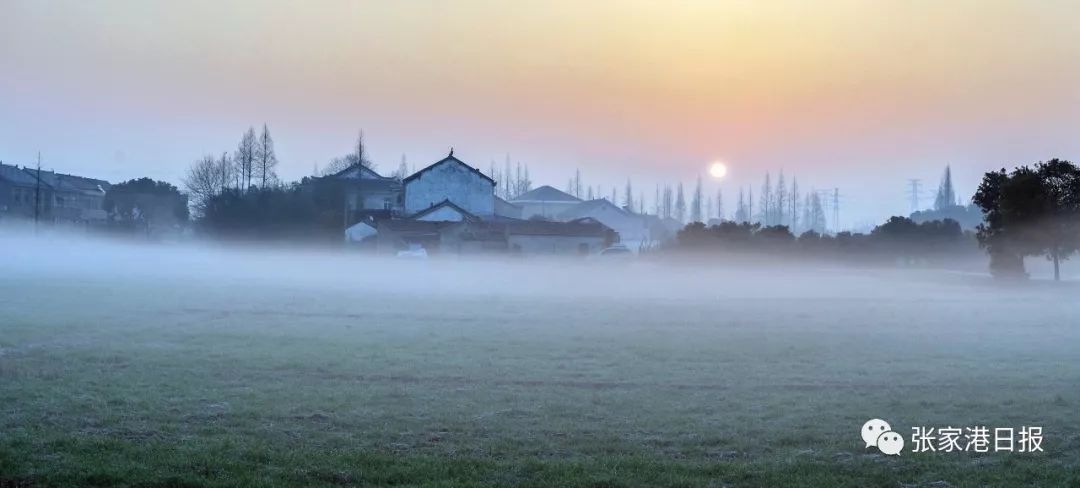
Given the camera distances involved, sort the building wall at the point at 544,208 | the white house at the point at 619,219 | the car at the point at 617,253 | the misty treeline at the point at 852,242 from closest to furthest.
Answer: the car at the point at 617,253 → the misty treeline at the point at 852,242 → the white house at the point at 619,219 → the building wall at the point at 544,208

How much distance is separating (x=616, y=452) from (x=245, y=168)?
115 meters

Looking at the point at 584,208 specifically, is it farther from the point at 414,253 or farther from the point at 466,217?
the point at 414,253

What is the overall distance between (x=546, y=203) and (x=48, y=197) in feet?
219

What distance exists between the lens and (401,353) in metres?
22.0

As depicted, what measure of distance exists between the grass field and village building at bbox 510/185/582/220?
106527 mm

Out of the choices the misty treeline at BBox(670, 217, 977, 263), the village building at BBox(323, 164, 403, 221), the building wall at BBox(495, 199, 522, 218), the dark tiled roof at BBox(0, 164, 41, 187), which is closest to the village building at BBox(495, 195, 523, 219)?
the building wall at BBox(495, 199, 522, 218)

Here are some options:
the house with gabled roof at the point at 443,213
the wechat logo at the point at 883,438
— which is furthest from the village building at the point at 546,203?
the wechat logo at the point at 883,438

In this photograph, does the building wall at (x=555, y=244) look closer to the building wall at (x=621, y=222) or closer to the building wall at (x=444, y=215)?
the building wall at (x=444, y=215)

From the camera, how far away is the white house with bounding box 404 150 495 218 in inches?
4198

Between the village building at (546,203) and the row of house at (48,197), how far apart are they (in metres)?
57.4

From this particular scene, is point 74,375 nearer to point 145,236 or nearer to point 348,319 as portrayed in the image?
point 348,319

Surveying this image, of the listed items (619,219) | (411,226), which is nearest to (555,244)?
(411,226)

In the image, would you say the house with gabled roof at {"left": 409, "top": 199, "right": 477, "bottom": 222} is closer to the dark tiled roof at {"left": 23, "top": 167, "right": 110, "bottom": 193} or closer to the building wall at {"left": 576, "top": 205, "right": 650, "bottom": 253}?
the building wall at {"left": 576, "top": 205, "right": 650, "bottom": 253}

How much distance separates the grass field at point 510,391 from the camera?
1070 cm
